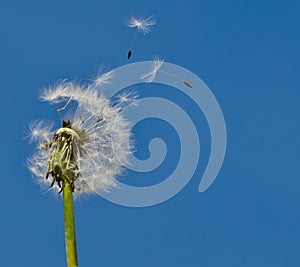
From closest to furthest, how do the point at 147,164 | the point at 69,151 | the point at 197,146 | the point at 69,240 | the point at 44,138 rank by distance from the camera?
the point at 69,240 < the point at 69,151 < the point at 44,138 < the point at 147,164 < the point at 197,146

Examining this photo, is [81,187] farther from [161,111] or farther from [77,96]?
[161,111]

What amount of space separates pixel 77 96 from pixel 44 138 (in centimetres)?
89

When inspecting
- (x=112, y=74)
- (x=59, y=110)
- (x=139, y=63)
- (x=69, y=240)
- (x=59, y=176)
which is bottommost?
(x=69, y=240)

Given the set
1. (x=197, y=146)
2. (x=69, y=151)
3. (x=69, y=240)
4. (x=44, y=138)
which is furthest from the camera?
(x=197, y=146)

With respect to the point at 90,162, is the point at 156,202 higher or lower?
higher

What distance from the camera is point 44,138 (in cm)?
1290

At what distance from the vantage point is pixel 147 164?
14.8 metres

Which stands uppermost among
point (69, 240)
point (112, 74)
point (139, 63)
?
point (139, 63)

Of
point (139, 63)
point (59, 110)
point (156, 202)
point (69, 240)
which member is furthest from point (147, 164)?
point (69, 240)

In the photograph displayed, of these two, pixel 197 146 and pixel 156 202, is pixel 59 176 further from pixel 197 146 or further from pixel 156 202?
pixel 197 146

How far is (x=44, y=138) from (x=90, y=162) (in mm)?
986

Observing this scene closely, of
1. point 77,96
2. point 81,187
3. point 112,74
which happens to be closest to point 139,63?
point 112,74

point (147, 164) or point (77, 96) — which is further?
point (147, 164)

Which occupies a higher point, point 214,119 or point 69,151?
point 214,119
